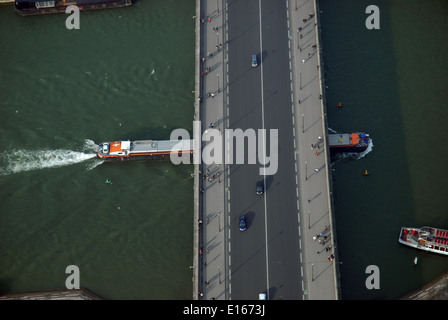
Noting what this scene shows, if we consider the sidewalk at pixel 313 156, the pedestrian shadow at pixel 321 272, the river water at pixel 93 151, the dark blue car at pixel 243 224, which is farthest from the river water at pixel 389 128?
the river water at pixel 93 151

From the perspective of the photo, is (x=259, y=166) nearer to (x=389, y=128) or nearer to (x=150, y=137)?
(x=150, y=137)

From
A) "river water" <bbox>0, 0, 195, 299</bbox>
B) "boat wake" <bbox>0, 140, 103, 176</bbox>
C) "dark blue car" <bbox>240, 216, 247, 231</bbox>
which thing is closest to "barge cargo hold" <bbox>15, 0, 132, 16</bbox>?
"river water" <bbox>0, 0, 195, 299</bbox>

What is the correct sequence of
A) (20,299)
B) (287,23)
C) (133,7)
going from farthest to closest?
(133,7) → (287,23) → (20,299)

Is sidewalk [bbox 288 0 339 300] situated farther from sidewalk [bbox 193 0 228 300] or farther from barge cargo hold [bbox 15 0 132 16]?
barge cargo hold [bbox 15 0 132 16]

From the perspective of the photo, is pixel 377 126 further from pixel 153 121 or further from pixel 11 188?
pixel 11 188

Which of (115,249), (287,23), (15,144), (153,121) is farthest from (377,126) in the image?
(15,144)

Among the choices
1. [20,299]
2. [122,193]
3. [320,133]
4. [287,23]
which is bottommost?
[20,299]

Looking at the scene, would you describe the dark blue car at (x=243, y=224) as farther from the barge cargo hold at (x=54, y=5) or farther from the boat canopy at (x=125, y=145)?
the barge cargo hold at (x=54, y=5)
